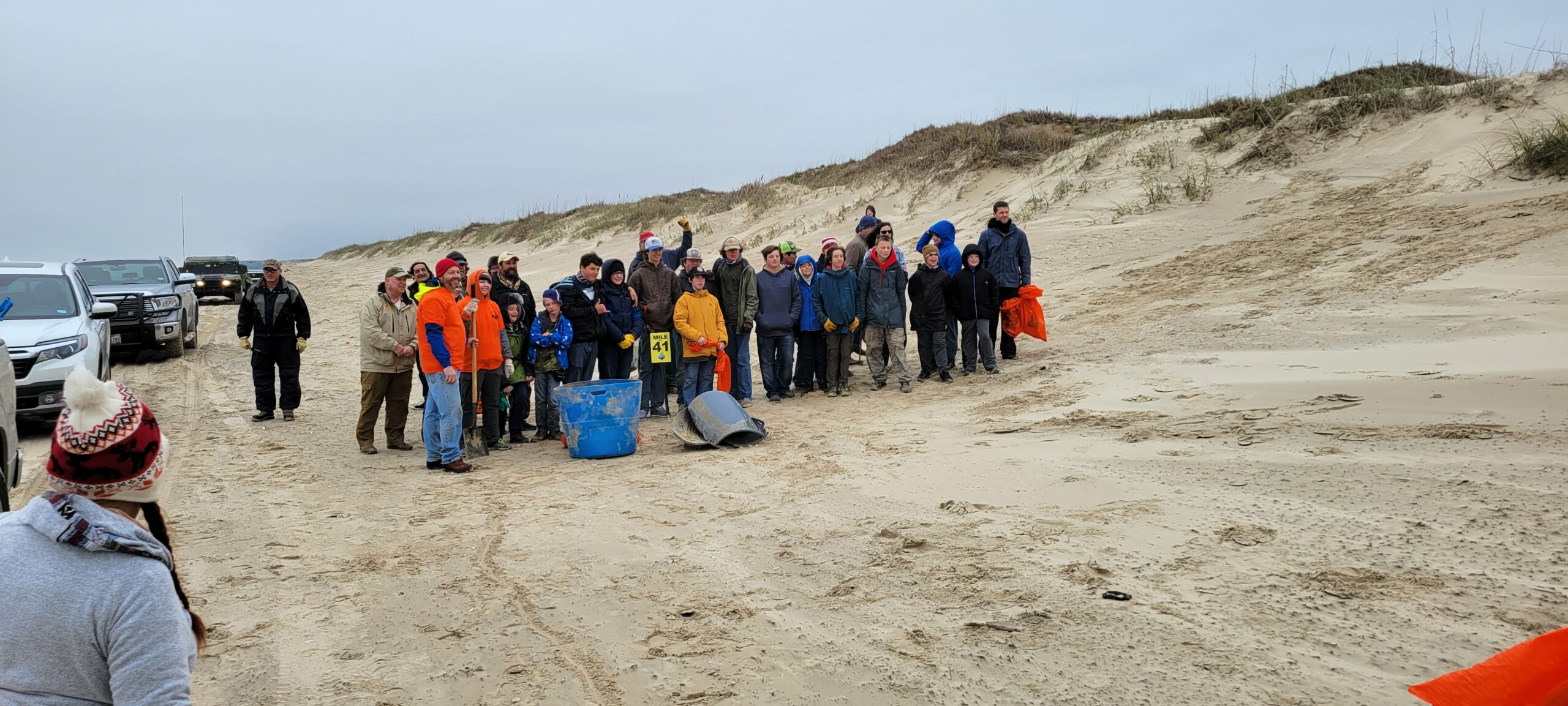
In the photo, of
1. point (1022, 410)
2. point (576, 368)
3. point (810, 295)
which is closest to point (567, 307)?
point (576, 368)

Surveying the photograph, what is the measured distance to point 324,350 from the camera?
18.0m

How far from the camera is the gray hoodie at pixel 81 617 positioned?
81.7 inches

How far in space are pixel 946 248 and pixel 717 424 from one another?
463 centimetres

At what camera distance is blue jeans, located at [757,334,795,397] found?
1176 cm

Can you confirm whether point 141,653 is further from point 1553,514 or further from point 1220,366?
point 1220,366

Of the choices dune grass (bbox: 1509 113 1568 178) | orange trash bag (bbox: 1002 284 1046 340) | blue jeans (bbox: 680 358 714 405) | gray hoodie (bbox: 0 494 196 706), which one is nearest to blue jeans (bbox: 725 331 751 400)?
blue jeans (bbox: 680 358 714 405)

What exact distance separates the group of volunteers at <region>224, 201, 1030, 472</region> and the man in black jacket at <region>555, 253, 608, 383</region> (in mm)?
14

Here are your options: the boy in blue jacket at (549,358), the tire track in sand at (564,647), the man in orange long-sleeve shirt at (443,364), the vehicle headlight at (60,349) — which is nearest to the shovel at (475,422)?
the man in orange long-sleeve shirt at (443,364)

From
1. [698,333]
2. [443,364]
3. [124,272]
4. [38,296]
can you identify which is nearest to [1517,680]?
[443,364]

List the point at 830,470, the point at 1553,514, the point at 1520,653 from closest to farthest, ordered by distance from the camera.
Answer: the point at 1520,653 → the point at 1553,514 → the point at 830,470

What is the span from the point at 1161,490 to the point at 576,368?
239 inches

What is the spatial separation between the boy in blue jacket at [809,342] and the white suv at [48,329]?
7191mm

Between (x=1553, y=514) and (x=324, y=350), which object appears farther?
(x=324, y=350)

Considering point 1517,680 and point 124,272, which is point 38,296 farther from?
point 1517,680
